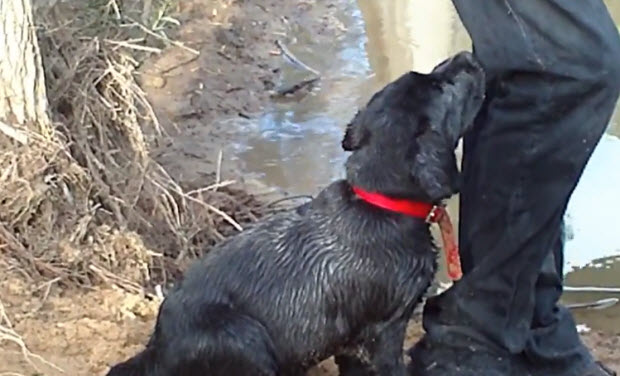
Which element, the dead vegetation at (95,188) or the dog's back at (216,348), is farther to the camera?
the dead vegetation at (95,188)

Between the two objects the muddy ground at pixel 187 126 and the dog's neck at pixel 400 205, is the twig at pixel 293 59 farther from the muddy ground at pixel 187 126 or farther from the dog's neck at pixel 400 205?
the dog's neck at pixel 400 205

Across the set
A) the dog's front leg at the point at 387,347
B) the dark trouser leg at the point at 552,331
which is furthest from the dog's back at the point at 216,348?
the dark trouser leg at the point at 552,331

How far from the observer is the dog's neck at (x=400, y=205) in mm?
3643

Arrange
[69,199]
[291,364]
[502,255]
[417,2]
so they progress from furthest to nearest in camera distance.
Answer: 1. [417,2]
2. [69,199]
3. [291,364]
4. [502,255]

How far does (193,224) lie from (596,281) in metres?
1.54

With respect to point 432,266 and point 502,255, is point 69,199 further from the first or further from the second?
point 502,255

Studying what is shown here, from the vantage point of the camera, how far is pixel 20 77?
4520 mm

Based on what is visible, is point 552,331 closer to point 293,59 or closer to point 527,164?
point 527,164

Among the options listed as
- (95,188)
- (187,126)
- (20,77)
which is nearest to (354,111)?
(187,126)

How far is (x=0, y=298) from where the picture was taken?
13.9 feet

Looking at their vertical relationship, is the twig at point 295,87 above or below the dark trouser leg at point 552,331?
below

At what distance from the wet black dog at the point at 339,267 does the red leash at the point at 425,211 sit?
0.06ft

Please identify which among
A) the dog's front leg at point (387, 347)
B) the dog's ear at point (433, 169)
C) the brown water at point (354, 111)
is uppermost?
the dog's ear at point (433, 169)

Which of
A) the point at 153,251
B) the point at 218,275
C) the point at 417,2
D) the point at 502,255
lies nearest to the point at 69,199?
the point at 153,251
